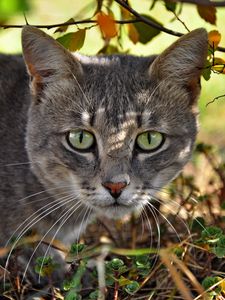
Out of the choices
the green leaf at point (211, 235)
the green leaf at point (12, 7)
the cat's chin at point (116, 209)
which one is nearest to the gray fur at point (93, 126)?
the cat's chin at point (116, 209)

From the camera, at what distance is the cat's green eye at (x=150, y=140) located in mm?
2355

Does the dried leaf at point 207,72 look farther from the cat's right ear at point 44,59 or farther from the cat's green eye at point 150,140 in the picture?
the cat's right ear at point 44,59

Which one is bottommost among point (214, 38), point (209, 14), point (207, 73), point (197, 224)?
point (197, 224)

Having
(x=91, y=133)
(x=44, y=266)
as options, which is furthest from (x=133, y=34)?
(x=44, y=266)

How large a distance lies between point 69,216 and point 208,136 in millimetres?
2472

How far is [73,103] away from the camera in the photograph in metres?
2.42

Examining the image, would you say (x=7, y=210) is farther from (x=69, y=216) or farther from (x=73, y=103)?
(x=73, y=103)

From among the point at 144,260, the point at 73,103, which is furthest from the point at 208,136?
the point at 144,260

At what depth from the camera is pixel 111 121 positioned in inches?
90.7

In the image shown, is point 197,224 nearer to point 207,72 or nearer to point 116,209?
point 116,209

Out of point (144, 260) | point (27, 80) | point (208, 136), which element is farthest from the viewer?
point (208, 136)

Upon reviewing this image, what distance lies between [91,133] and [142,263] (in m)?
0.61

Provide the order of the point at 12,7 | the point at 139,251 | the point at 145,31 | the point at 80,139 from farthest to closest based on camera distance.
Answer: the point at 145,31 < the point at 80,139 < the point at 139,251 < the point at 12,7

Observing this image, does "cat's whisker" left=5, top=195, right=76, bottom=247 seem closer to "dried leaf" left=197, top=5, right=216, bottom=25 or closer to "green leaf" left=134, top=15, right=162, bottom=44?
"green leaf" left=134, top=15, right=162, bottom=44
